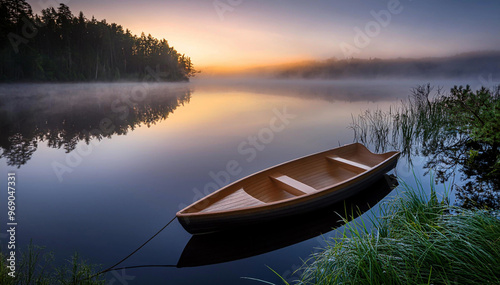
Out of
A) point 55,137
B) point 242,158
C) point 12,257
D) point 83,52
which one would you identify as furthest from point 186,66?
point 12,257

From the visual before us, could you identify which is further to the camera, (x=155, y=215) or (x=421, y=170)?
(x=421, y=170)

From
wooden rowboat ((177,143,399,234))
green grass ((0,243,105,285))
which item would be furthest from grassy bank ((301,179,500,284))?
green grass ((0,243,105,285))

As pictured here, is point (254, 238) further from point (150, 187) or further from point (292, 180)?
point (150, 187)

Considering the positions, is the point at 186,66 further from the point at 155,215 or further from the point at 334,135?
the point at 155,215

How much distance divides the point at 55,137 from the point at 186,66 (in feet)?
168

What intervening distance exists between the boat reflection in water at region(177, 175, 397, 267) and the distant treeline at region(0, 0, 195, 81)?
34.4m

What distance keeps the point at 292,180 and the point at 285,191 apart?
211mm

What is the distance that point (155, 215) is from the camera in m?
4.53

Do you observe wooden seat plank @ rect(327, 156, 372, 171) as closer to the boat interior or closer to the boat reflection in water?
the boat interior

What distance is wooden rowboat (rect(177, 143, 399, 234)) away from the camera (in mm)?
3389

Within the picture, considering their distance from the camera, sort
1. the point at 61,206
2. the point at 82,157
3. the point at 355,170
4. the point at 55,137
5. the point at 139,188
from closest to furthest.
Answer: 1. the point at 61,206
2. the point at 355,170
3. the point at 139,188
4. the point at 82,157
5. the point at 55,137

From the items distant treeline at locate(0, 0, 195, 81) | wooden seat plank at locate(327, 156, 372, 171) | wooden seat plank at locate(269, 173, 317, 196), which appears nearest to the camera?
wooden seat plank at locate(269, 173, 317, 196)

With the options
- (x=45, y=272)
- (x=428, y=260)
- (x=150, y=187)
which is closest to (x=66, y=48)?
(x=150, y=187)

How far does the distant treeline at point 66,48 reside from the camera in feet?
96.0
